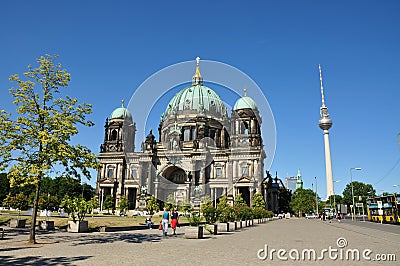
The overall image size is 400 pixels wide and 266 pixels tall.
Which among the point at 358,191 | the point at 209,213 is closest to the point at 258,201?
the point at 209,213

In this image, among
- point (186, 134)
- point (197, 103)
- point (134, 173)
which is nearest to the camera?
point (134, 173)

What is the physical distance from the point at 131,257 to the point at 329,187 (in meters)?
100

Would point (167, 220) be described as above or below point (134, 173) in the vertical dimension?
below

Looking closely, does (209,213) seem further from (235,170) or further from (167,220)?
(235,170)

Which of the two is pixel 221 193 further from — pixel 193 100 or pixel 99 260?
pixel 99 260

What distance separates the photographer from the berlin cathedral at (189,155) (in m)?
75.6

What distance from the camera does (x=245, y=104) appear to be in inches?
3246

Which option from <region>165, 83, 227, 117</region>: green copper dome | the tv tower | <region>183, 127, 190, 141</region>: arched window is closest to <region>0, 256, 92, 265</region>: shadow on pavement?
<region>183, 127, 190, 141</region>: arched window

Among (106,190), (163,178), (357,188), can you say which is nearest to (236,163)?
(163,178)

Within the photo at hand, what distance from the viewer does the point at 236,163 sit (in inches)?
3000

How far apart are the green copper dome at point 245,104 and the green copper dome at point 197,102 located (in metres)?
8.37

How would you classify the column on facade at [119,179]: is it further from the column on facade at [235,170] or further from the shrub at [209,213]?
the shrub at [209,213]

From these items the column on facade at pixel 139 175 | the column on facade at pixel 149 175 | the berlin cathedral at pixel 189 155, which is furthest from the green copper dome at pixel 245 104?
the column on facade at pixel 139 175

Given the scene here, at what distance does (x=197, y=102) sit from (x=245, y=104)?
14.2 meters
